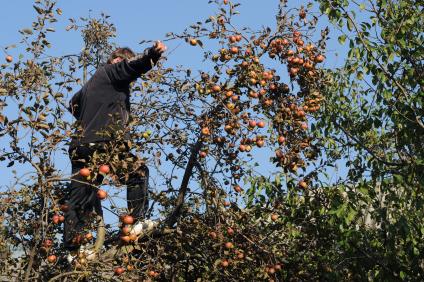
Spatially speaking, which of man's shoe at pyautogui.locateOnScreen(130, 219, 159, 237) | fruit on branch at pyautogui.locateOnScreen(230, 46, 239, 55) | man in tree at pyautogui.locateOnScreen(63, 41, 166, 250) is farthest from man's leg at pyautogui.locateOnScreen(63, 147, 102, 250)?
fruit on branch at pyautogui.locateOnScreen(230, 46, 239, 55)

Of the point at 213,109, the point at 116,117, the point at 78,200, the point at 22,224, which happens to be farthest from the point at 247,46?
the point at 22,224

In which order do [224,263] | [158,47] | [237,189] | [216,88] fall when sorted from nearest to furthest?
[158,47]
[216,88]
[224,263]
[237,189]

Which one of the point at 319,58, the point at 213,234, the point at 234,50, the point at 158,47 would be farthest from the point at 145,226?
the point at 319,58

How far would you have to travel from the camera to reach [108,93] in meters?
5.98

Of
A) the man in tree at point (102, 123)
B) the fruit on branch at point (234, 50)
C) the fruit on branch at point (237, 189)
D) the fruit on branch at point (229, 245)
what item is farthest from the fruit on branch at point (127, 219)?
the fruit on branch at point (234, 50)

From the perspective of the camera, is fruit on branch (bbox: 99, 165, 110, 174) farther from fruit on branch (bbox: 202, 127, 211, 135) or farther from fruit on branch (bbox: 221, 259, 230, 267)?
fruit on branch (bbox: 221, 259, 230, 267)

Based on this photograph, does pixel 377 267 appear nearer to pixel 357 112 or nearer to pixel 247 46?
pixel 357 112

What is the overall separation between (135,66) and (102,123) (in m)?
0.59

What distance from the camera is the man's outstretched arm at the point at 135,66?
5562mm

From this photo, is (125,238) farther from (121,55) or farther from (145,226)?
(121,55)

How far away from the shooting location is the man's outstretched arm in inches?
219

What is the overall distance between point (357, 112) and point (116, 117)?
400cm

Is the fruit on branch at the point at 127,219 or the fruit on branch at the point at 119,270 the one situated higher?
the fruit on branch at the point at 127,219

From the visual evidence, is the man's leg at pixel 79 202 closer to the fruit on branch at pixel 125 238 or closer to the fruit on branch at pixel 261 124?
the fruit on branch at pixel 125 238
